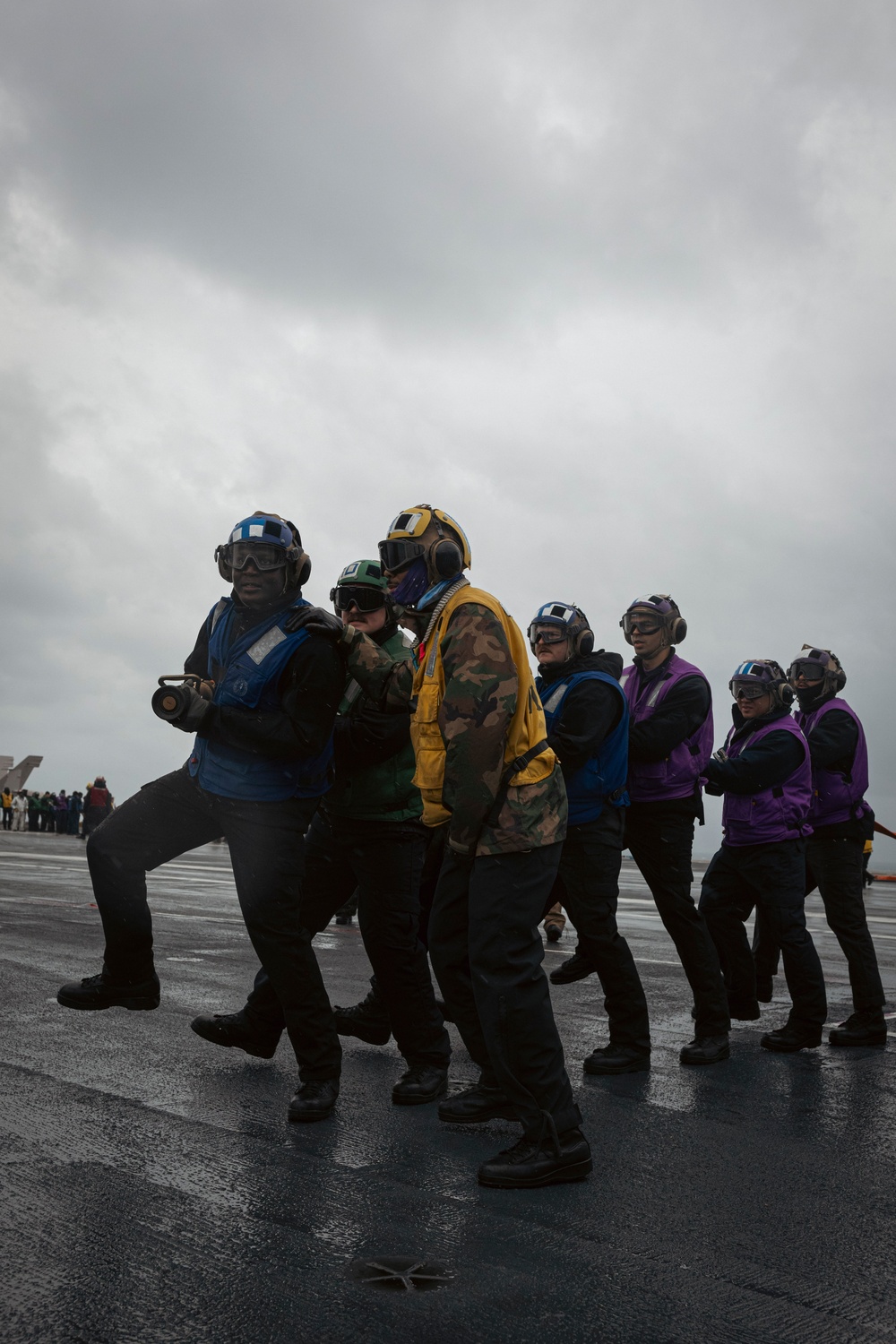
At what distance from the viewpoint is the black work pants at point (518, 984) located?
136 inches

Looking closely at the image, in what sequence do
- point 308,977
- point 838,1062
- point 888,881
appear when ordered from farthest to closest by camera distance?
point 888,881
point 838,1062
point 308,977

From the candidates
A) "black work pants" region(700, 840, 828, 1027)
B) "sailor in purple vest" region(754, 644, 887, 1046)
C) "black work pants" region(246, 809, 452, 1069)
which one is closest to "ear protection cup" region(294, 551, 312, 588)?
"black work pants" region(246, 809, 452, 1069)

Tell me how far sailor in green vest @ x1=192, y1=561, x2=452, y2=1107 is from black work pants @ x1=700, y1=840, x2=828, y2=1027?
2021 millimetres

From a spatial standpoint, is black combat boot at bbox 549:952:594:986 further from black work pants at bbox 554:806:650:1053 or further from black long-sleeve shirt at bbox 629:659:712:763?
Answer: black long-sleeve shirt at bbox 629:659:712:763

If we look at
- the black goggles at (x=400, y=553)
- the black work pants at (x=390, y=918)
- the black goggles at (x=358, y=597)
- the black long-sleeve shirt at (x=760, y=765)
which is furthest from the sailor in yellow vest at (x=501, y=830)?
the black long-sleeve shirt at (x=760, y=765)

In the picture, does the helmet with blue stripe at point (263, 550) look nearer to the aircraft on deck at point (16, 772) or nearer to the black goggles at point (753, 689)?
the black goggles at point (753, 689)

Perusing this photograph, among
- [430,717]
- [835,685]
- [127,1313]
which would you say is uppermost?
[835,685]

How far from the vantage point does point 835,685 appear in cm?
666

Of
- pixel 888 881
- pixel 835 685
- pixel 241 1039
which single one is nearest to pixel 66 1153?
pixel 241 1039

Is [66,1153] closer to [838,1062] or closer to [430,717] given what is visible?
[430,717]

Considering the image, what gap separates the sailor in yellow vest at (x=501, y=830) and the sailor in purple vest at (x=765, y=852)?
8.26 ft

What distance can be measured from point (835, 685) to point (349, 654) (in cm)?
359

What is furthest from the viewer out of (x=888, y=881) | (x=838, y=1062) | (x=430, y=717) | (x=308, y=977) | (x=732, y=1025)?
(x=888, y=881)

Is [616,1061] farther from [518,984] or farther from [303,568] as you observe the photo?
[303,568]
